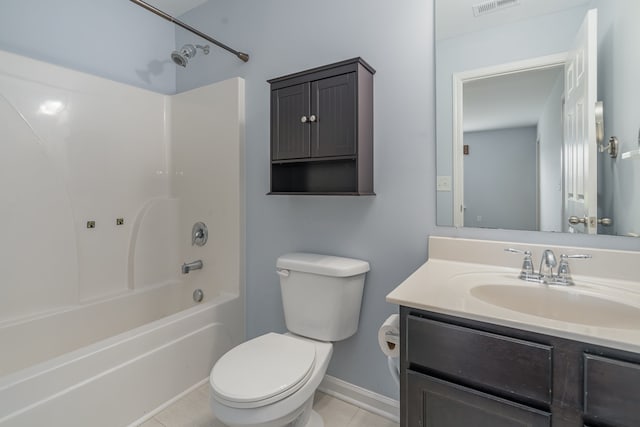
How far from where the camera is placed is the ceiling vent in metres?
1.27

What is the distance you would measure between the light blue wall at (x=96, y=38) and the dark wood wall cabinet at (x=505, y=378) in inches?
93.7

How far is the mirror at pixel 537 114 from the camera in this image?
3.62ft

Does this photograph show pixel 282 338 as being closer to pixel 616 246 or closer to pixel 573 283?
pixel 573 283

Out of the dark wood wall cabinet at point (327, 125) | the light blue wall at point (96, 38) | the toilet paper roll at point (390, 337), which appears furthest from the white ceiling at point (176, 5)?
the toilet paper roll at point (390, 337)

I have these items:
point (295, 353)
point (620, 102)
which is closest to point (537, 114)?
point (620, 102)

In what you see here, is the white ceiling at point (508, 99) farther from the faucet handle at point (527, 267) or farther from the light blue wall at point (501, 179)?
the faucet handle at point (527, 267)

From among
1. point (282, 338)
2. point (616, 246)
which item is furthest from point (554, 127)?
point (282, 338)

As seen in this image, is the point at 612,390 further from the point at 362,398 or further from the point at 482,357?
the point at 362,398

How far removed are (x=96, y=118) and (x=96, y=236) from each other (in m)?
0.74

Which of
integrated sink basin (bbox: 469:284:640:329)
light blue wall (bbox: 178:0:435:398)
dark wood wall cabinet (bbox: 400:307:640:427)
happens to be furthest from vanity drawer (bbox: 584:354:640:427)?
light blue wall (bbox: 178:0:435:398)

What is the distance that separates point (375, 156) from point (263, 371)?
3.54ft

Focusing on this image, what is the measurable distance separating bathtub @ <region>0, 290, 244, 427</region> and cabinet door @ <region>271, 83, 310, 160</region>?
3.32 ft

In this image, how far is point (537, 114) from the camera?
49.8 inches

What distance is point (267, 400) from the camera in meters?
1.12
